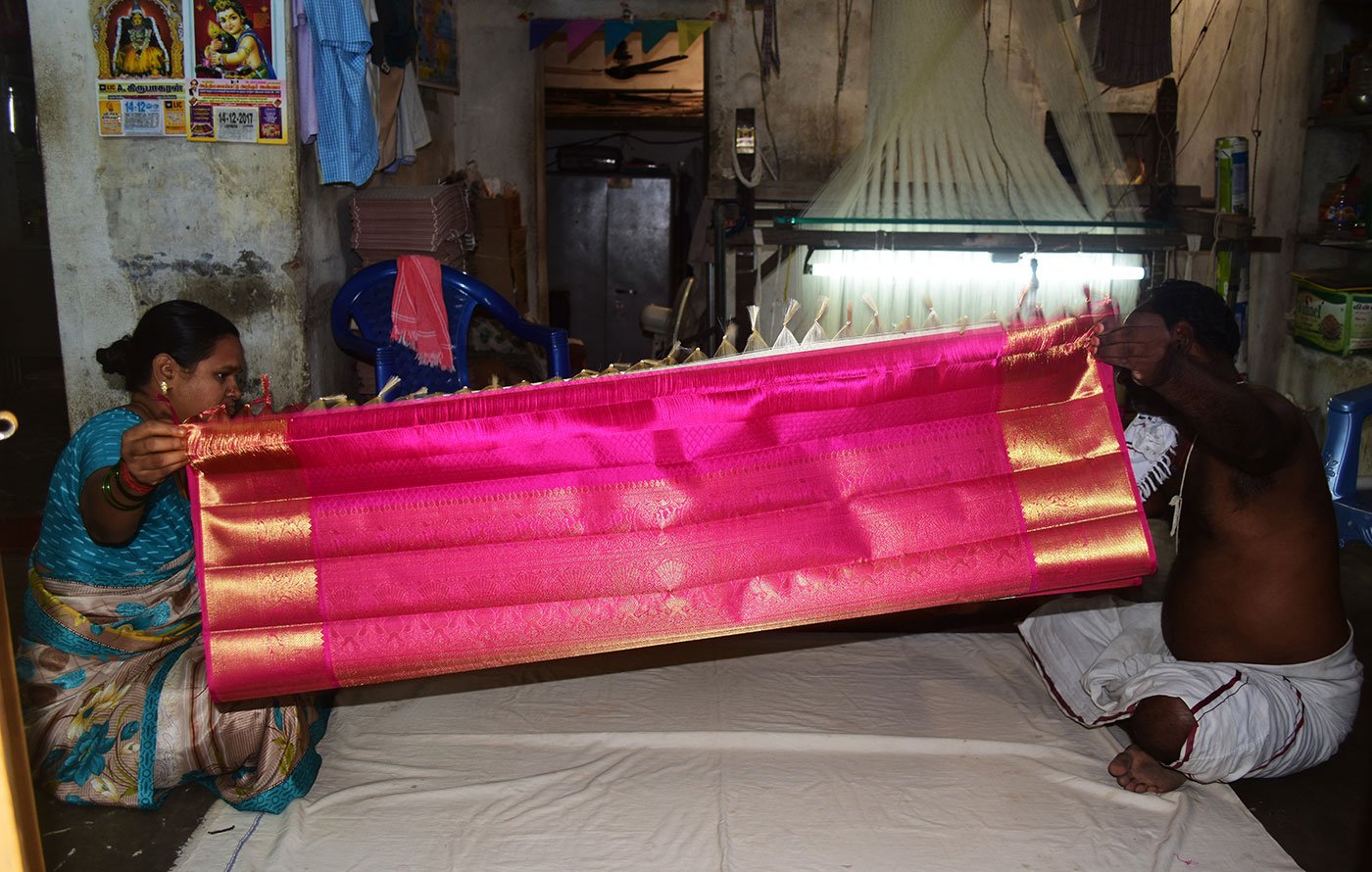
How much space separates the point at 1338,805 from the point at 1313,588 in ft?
1.77

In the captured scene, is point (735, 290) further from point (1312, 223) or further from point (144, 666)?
point (1312, 223)

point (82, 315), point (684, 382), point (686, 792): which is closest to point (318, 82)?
point (82, 315)

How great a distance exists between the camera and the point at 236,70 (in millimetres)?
3703

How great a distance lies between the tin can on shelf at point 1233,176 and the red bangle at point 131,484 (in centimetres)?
482

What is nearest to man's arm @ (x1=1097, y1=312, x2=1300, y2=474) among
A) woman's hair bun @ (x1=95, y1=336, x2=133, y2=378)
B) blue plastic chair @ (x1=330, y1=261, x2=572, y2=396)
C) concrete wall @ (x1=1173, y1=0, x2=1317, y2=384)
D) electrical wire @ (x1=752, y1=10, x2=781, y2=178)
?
woman's hair bun @ (x1=95, y1=336, x2=133, y2=378)

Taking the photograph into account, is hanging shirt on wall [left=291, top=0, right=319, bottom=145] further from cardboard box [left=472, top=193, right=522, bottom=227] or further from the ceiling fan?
the ceiling fan

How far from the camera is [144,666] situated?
7.98 feet

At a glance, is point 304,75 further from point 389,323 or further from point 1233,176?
point 1233,176

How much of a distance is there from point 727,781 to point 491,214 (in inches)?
191

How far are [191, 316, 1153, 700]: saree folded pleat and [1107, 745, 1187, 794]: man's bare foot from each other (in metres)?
0.66

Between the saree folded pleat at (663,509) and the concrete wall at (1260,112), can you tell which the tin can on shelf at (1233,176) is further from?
the saree folded pleat at (663,509)

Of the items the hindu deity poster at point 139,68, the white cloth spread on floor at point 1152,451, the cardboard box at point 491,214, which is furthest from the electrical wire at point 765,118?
the white cloth spread on floor at point 1152,451

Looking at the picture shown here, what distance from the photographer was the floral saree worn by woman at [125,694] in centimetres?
235


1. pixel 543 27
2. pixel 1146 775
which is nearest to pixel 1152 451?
pixel 1146 775
